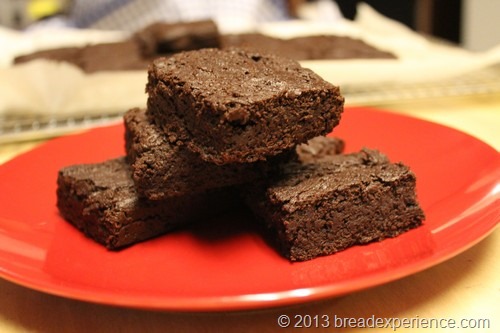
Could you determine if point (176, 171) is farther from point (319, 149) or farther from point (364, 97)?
point (364, 97)

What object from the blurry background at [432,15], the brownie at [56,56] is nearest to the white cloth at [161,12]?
the blurry background at [432,15]

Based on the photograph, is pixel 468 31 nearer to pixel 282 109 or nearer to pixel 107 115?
pixel 107 115

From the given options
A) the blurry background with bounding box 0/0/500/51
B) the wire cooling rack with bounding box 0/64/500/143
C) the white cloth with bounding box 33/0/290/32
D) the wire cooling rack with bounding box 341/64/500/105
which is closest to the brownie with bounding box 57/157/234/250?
the wire cooling rack with bounding box 0/64/500/143

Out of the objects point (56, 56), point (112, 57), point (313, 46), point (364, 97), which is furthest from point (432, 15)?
point (56, 56)

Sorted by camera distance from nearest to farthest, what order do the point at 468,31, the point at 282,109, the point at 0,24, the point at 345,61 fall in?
the point at 282,109 < the point at 345,61 < the point at 468,31 < the point at 0,24

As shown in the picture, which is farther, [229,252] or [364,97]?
[364,97]

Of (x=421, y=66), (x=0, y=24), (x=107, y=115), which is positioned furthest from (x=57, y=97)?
(x=0, y=24)

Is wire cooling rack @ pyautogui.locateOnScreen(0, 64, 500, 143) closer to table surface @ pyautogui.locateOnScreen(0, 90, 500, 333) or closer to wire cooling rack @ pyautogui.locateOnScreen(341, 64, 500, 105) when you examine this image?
wire cooling rack @ pyautogui.locateOnScreen(341, 64, 500, 105)
